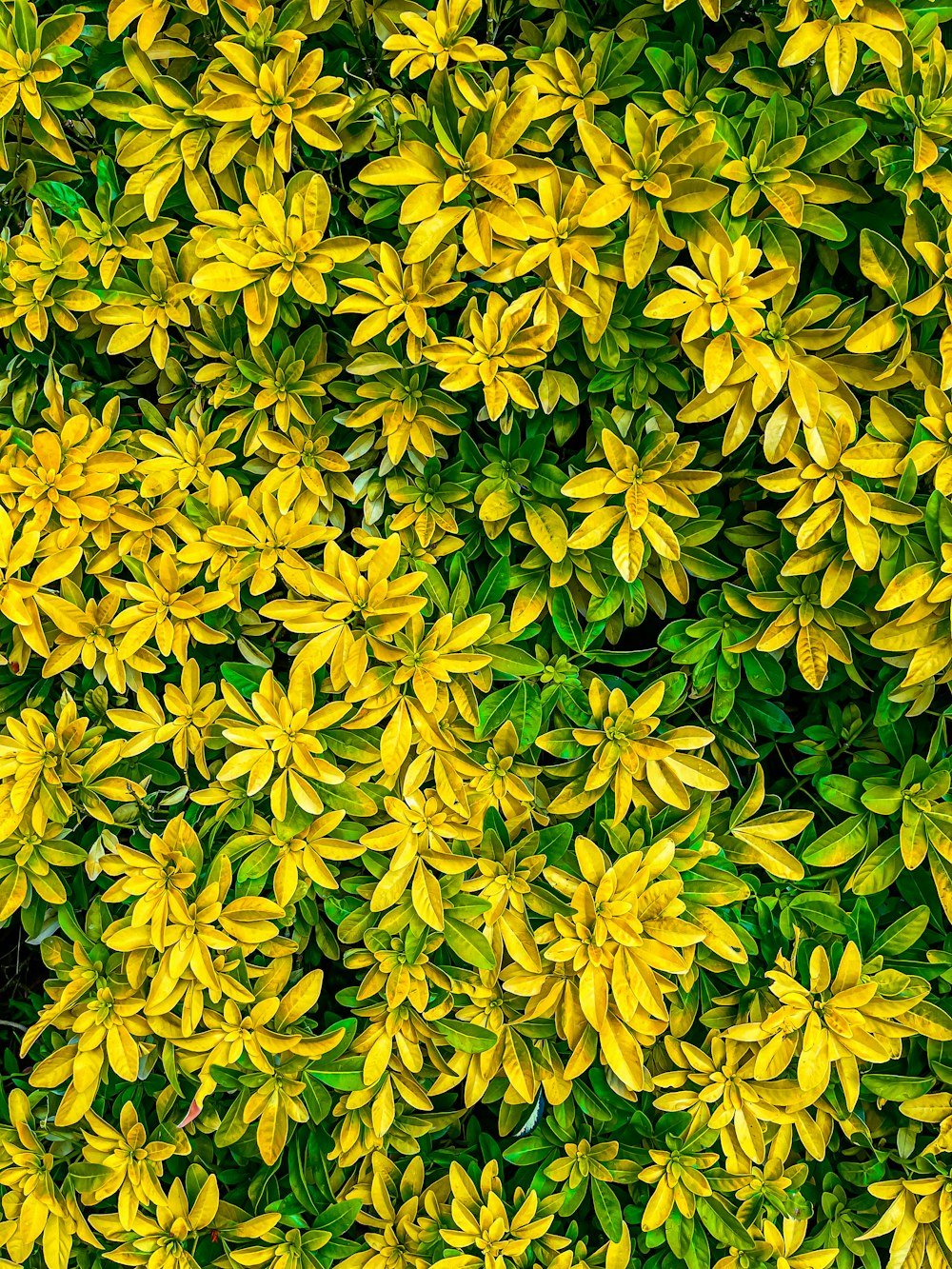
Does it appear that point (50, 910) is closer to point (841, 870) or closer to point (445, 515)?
point (445, 515)

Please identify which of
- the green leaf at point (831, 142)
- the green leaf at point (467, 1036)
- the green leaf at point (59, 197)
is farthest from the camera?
the green leaf at point (59, 197)

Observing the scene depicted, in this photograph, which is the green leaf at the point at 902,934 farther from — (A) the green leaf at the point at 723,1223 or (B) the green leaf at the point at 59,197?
(B) the green leaf at the point at 59,197

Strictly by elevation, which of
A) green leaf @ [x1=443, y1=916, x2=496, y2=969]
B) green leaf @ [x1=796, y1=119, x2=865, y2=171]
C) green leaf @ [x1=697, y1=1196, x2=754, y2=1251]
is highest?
green leaf @ [x1=796, y1=119, x2=865, y2=171]

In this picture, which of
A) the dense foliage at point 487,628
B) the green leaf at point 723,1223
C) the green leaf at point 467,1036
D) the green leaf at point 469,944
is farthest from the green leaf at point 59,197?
the green leaf at point 723,1223

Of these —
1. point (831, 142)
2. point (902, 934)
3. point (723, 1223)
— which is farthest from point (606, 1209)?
point (831, 142)

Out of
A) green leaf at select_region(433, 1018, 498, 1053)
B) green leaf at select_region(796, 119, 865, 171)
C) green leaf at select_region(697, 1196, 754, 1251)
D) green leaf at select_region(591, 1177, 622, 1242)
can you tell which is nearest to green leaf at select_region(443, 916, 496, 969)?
green leaf at select_region(433, 1018, 498, 1053)

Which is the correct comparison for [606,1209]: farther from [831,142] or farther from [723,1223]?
[831,142]

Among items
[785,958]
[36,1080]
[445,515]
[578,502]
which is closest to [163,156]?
[445,515]

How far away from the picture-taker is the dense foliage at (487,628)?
71.1 inches

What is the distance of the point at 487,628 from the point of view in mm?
1892

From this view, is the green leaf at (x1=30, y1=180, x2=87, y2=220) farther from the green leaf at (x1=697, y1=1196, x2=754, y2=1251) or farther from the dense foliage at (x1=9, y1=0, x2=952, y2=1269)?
the green leaf at (x1=697, y1=1196, x2=754, y2=1251)

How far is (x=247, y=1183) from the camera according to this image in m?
2.12

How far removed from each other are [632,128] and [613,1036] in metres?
→ 1.49

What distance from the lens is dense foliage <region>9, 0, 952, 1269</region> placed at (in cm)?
181
